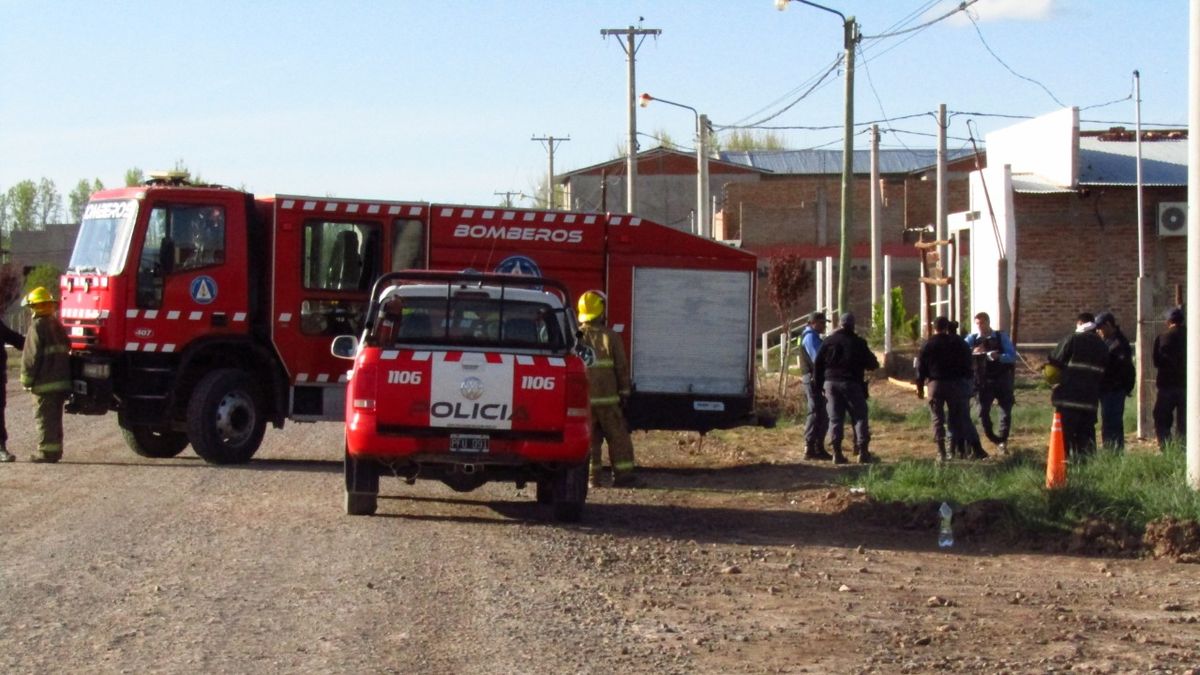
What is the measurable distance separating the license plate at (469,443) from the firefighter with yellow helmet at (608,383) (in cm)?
313

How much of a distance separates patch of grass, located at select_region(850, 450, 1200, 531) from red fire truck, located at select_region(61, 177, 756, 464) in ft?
9.91

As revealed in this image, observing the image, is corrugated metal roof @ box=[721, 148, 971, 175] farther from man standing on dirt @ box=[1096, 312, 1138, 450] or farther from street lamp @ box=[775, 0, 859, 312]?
man standing on dirt @ box=[1096, 312, 1138, 450]

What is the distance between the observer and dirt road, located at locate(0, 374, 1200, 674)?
758 cm

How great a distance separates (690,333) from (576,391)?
5644mm

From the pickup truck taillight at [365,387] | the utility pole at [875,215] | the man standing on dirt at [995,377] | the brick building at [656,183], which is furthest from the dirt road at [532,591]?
the brick building at [656,183]

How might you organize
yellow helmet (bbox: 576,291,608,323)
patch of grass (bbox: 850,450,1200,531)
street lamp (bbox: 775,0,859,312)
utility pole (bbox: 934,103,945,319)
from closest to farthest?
patch of grass (bbox: 850,450,1200,531) < yellow helmet (bbox: 576,291,608,323) < street lamp (bbox: 775,0,859,312) < utility pole (bbox: 934,103,945,319)

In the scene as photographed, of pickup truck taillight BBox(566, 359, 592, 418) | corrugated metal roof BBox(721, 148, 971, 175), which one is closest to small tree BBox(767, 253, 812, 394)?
pickup truck taillight BBox(566, 359, 592, 418)

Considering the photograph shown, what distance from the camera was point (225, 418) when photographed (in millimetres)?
16672

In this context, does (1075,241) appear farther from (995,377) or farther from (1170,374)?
(1170,374)

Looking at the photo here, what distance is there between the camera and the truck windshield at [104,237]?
658 inches

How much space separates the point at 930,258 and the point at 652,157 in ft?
126

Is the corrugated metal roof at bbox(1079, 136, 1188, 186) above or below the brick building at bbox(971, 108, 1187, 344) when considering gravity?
above

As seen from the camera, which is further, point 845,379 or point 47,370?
point 845,379

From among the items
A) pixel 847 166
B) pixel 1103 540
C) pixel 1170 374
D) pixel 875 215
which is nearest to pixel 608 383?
pixel 1103 540
